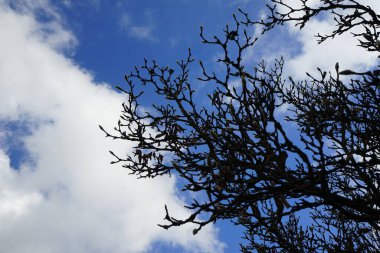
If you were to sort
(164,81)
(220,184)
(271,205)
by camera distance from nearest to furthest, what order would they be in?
(220,184) → (164,81) → (271,205)

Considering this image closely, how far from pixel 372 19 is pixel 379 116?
1393 millimetres

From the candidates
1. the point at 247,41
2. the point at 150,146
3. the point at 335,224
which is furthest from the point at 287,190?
the point at 335,224

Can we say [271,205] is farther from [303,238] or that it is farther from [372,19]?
[372,19]

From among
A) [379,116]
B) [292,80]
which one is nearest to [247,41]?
Answer: [379,116]

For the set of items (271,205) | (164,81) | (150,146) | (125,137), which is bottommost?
(150,146)

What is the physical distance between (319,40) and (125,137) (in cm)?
367

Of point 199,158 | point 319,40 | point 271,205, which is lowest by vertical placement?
point 199,158

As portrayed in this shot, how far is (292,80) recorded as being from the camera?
664 cm

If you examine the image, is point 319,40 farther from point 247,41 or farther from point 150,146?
point 150,146

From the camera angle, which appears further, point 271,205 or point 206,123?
point 271,205

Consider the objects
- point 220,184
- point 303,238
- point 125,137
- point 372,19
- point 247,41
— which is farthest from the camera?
point 303,238

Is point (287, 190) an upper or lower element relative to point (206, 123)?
lower

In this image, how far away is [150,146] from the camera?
398 centimetres

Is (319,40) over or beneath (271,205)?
over
